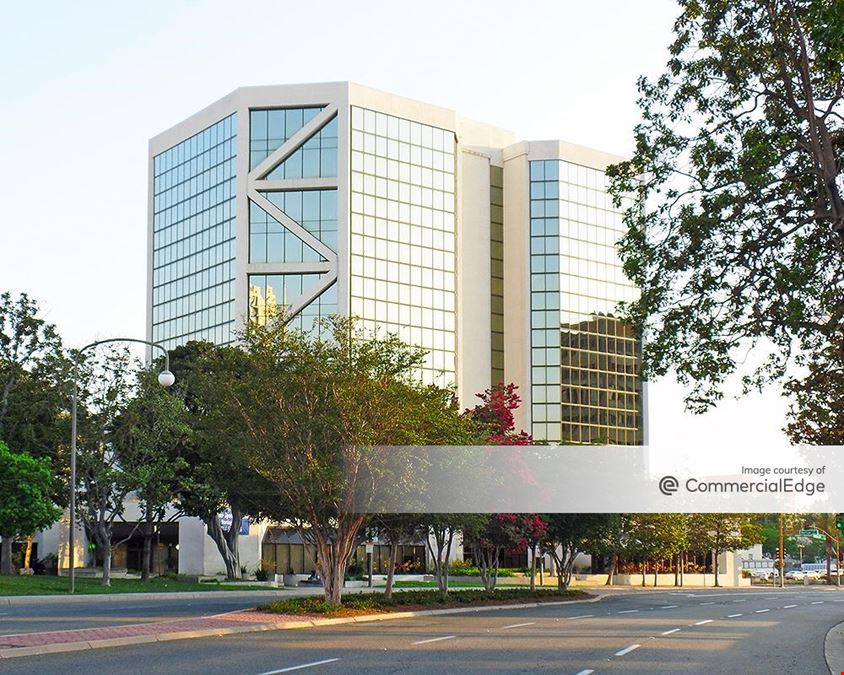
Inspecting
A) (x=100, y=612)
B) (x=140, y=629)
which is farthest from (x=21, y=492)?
(x=140, y=629)

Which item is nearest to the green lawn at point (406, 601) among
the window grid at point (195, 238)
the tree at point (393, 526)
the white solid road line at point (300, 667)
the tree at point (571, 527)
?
the tree at point (393, 526)

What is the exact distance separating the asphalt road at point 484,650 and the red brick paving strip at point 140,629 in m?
1.11

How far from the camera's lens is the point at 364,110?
91938 mm

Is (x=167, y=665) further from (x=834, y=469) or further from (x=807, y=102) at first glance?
(x=834, y=469)

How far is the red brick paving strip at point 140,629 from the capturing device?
2036 cm

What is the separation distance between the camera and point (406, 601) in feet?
127

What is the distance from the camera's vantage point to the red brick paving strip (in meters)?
20.4

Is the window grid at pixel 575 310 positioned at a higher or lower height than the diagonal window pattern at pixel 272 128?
lower

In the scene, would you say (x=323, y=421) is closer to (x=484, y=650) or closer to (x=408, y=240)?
(x=484, y=650)

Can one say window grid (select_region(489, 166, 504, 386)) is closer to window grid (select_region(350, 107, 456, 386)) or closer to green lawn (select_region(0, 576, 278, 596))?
window grid (select_region(350, 107, 456, 386))

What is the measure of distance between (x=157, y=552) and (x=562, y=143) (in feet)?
164

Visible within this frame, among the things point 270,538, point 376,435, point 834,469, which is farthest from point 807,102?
point 270,538

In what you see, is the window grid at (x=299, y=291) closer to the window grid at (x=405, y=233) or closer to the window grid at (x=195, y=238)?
the window grid at (x=405, y=233)

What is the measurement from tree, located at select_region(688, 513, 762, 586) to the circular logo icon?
8.00 ft
